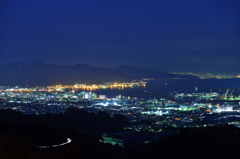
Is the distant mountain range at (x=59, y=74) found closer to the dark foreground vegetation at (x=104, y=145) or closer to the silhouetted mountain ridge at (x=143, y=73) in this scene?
the silhouetted mountain ridge at (x=143, y=73)

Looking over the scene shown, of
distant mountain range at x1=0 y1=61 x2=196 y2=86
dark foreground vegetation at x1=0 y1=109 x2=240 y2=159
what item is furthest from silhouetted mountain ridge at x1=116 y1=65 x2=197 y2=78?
dark foreground vegetation at x1=0 y1=109 x2=240 y2=159

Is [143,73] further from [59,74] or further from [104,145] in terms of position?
[104,145]

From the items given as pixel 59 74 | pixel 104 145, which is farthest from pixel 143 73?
pixel 104 145

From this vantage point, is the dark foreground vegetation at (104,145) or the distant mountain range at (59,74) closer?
the dark foreground vegetation at (104,145)

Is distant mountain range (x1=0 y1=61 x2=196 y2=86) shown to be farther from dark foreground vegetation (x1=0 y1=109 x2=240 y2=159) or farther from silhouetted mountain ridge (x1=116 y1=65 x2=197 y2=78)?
dark foreground vegetation (x1=0 y1=109 x2=240 y2=159)

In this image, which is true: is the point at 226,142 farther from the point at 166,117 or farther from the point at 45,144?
the point at 166,117

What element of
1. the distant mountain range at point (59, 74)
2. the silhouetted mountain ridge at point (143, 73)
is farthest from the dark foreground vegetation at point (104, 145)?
the silhouetted mountain ridge at point (143, 73)
